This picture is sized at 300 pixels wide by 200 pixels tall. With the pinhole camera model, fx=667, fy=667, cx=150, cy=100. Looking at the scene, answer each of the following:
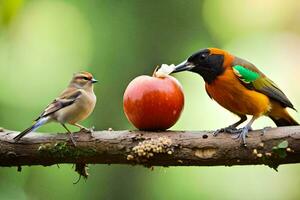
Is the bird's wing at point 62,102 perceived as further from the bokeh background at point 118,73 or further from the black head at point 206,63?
the bokeh background at point 118,73

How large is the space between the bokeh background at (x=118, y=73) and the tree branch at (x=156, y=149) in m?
3.20

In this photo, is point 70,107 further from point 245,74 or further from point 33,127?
point 245,74

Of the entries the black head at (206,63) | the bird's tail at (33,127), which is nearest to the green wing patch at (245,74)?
the black head at (206,63)

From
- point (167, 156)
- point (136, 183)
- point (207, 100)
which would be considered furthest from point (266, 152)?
point (136, 183)

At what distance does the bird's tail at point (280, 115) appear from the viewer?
439 cm

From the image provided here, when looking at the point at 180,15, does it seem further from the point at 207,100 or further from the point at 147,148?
the point at 147,148

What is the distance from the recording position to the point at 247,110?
4.27m

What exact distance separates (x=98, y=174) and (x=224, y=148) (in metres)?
4.23

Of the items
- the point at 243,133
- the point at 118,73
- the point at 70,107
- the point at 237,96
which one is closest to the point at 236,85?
the point at 237,96

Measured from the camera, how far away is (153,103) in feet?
13.0

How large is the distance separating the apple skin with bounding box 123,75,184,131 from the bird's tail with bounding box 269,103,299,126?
73 cm

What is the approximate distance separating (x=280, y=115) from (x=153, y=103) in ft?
3.23

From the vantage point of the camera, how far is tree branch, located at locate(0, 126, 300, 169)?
3.64 m

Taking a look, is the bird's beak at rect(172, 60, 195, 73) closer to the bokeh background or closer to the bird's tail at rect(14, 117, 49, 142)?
the bird's tail at rect(14, 117, 49, 142)
